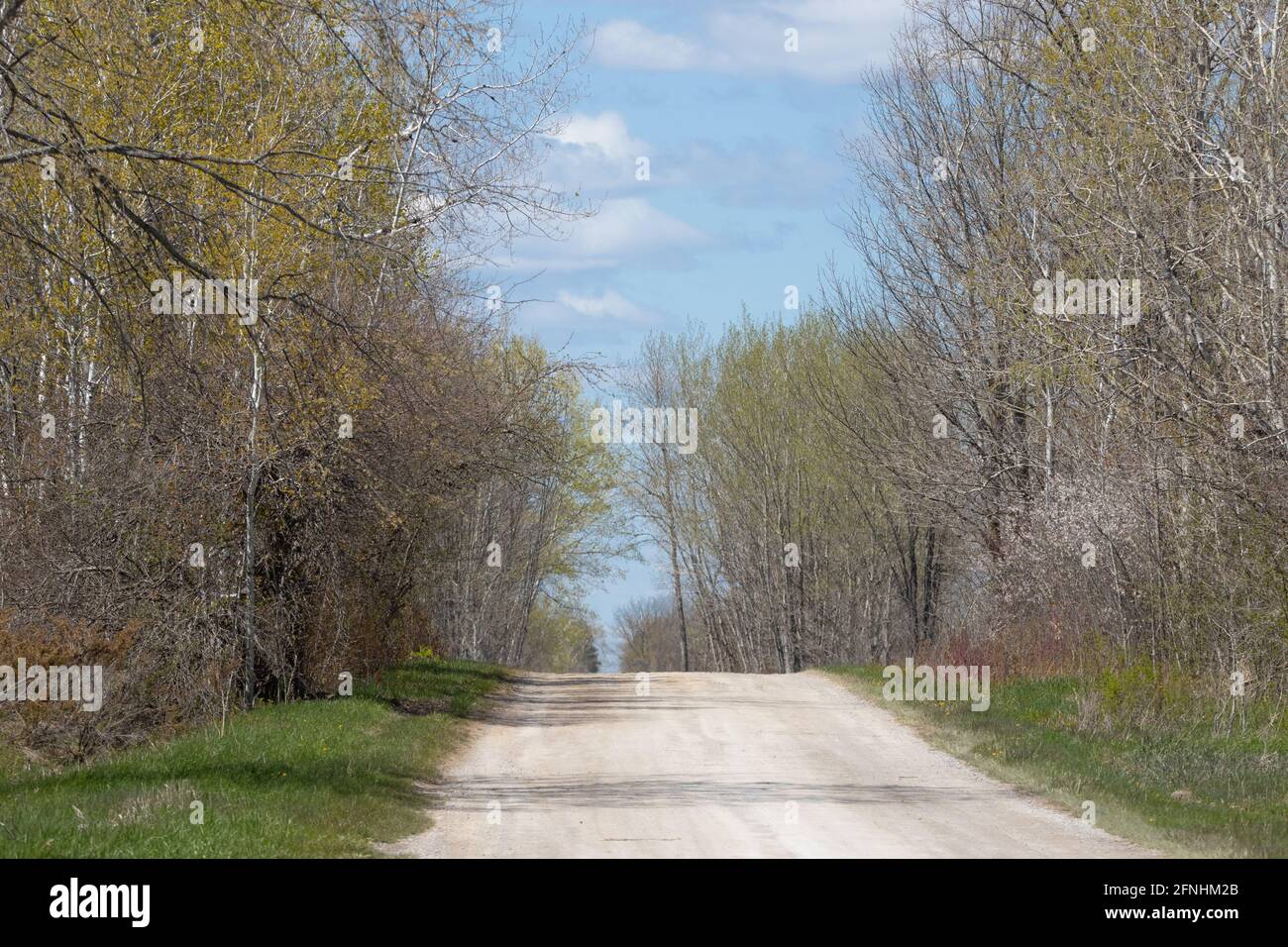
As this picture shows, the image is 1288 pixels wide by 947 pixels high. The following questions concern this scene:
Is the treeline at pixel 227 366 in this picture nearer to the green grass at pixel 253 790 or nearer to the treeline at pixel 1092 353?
the green grass at pixel 253 790

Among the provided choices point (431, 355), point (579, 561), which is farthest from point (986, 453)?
point (579, 561)

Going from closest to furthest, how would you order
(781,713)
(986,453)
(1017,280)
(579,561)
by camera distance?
1. (781,713)
2. (1017,280)
3. (986,453)
4. (579,561)

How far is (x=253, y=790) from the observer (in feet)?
37.5

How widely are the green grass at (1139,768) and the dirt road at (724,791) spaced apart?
38 cm

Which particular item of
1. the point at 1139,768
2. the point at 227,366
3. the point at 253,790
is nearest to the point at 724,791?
the point at 1139,768

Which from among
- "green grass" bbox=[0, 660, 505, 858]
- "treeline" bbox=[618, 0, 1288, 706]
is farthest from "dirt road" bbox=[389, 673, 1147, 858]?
"treeline" bbox=[618, 0, 1288, 706]

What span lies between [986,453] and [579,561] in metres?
24.1

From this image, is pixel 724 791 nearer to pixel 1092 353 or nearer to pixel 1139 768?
pixel 1139 768

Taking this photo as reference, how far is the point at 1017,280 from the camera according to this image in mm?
22391

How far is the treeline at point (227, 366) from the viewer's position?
12000mm

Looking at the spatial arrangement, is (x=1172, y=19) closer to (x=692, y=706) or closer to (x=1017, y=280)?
(x=1017, y=280)

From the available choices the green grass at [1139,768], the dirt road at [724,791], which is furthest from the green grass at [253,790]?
the green grass at [1139,768]

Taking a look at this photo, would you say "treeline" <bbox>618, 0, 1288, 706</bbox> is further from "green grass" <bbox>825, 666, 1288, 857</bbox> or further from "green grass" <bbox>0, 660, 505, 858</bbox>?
"green grass" <bbox>0, 660, 505, 858</bbox>

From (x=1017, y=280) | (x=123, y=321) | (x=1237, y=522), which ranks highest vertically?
(x=1017, y=280)
